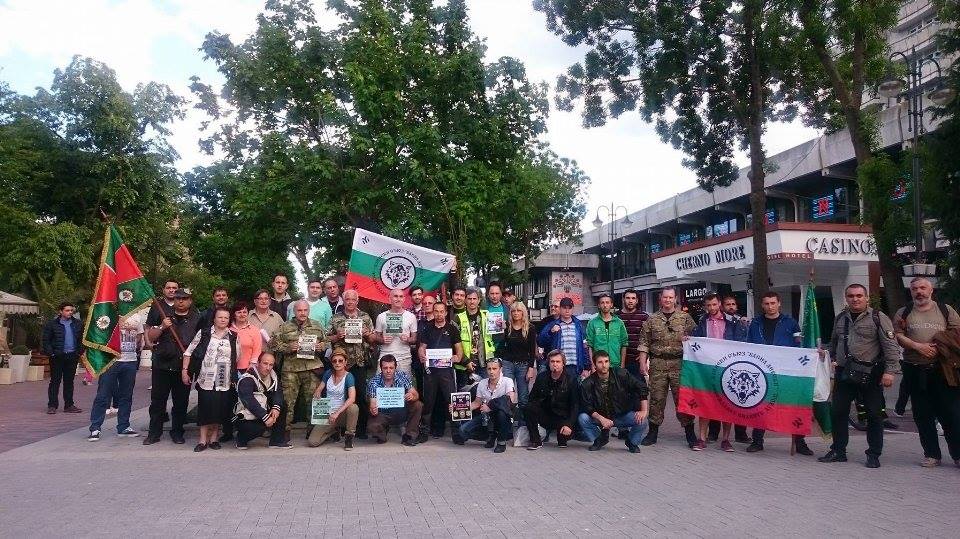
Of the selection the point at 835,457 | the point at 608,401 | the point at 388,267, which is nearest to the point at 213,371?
the point at 388,267

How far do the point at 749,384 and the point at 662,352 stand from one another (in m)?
1.15

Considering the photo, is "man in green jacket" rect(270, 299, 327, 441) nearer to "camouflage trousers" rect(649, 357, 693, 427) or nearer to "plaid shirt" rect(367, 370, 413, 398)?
"plaid shirt" rect(367, 370, 413, 398)

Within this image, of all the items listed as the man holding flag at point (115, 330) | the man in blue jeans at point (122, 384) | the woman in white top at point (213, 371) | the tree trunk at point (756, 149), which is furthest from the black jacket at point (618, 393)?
the tree trunk at point (756, 149)

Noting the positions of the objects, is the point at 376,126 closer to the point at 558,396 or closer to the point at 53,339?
the point at 53,339

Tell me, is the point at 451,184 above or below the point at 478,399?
above

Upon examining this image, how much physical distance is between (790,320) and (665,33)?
8801 millimetres

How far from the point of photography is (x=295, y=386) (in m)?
10.3

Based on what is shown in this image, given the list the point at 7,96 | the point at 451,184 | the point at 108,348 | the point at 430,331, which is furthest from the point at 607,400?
the point at 7,96

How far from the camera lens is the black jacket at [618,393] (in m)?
9.92

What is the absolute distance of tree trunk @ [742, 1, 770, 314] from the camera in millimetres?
16375

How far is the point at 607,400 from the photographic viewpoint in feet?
32.8

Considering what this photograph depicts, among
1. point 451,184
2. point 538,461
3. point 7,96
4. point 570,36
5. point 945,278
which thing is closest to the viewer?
point 538,461

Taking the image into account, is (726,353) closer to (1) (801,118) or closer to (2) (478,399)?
(2) (478,399)

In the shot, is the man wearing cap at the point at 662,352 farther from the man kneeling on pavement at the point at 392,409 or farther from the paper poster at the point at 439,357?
the man kneeling on pavement at the point at 392,409
